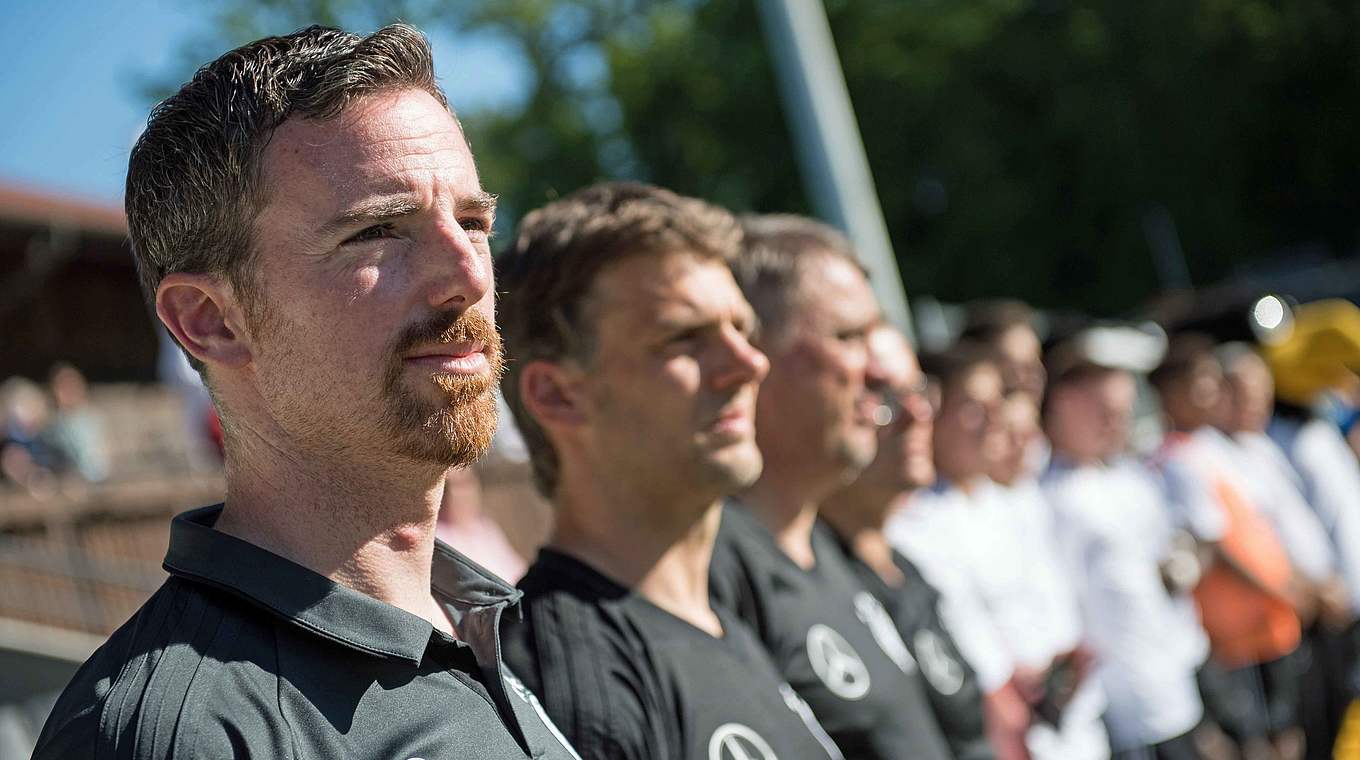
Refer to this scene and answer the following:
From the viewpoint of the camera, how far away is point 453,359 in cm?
179

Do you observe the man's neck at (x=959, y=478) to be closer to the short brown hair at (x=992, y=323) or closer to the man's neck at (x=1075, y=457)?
the man's neck at (x=1075, y=457)

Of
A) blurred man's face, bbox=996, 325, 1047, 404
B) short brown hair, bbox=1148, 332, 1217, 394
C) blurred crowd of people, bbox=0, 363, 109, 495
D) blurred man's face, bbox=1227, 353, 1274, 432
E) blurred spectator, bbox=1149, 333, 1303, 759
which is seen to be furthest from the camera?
blurred crowd of people, bbox=0, 363, 109, 495

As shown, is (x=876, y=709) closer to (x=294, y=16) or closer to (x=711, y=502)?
(x=711, y=502)

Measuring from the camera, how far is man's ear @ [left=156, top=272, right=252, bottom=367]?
173cm

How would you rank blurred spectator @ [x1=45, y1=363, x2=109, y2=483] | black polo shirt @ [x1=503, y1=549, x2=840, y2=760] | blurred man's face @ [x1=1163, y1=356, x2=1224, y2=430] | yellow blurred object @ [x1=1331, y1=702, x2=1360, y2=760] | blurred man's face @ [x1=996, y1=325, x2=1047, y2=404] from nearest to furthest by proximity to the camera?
1. black polo shirt @ [x1=503, y1=549, x2=840, y2=760]
2. blurred man's face @ [x1=996, y1=325, x2=1047, y2=404]
3. yellow blurred object @ [x1=1331, y1=702, x2=1360, y2=760]
4. blurred man's face @ [x1=1163, y1=356, x2=1224, y2=430]
5. blurred spectator @ [x1=45, y1=363, x2=109, y2=483]

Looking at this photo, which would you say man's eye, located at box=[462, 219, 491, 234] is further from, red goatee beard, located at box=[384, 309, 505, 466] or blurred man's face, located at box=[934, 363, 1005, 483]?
blurred man's face, located at box=[934, 363, 1005, 483]

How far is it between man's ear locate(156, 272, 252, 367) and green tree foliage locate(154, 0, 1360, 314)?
1143 inches

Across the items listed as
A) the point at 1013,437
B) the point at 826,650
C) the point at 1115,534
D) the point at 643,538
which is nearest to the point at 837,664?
the point at 826,650

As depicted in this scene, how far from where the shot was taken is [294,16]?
1193 inches

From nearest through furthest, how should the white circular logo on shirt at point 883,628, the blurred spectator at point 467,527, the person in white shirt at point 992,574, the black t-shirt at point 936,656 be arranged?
the white circular logo on shirt at point 883,628, the black t-shirt at point 936,656, the blurred spectator at point 467,527, the person in white shirt at point 992,574

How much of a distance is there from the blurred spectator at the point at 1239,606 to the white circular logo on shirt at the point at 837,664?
3443 mm

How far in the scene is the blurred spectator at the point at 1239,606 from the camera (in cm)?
611

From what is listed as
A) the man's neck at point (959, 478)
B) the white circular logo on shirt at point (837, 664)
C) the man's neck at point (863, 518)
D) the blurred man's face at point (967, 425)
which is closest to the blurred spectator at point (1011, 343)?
the blurred man's face at point (967, 425)

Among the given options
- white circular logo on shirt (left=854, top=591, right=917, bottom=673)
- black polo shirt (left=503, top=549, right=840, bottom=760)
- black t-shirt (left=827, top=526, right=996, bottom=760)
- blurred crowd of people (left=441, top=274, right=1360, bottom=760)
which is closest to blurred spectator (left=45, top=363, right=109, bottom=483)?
blurred crowd of people (left=441, top=274, right=1360, bottom=760)
